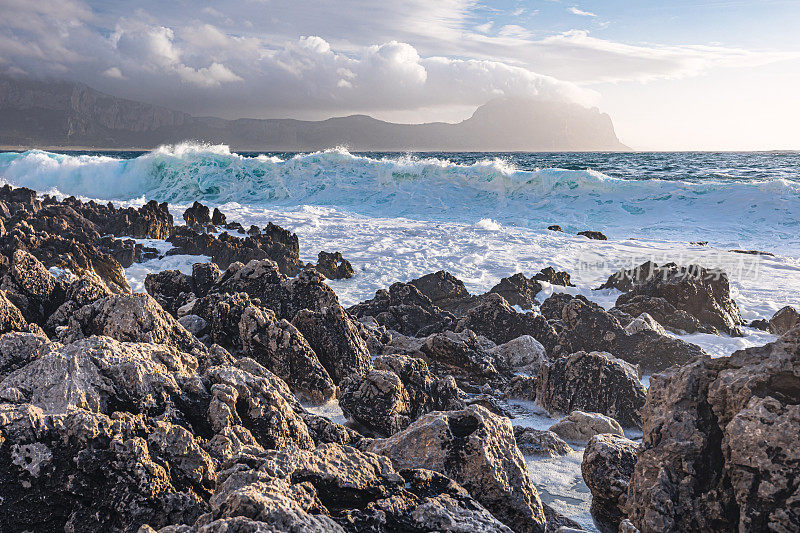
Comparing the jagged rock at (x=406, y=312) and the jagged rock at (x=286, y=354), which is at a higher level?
the jagged rock at (x=286, y=354)

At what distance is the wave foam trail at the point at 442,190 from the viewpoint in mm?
23172

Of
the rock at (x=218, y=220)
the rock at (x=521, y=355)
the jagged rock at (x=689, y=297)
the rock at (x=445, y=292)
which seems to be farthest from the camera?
the rock at (x=218, y=220)

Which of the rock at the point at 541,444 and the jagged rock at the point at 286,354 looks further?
the jagged rock at the point at 286,354

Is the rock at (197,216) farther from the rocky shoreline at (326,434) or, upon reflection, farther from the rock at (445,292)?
the rocky shoreline at (326,434)

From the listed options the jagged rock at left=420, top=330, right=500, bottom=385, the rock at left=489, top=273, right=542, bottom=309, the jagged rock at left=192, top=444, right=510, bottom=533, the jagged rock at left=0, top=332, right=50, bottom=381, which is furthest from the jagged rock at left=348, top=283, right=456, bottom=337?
the jagged rock at left=192, top=444, right=510, bottom=533

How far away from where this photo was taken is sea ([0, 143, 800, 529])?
1095 centimetres

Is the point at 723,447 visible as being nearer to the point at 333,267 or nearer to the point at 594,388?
the point at 594,388

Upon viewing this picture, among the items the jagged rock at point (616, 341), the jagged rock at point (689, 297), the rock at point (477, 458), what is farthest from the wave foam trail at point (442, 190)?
the rock at point (477, 458)

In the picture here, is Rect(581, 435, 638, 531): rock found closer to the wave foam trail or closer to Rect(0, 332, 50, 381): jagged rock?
Rect(0, 332, 50, 381): jagged rock

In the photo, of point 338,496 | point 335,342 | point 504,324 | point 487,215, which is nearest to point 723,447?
point 338,496

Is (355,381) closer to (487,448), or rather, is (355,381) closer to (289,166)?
(487,448)

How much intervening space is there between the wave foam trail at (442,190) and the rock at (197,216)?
32.1 feet

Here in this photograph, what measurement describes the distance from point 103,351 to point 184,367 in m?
0.50

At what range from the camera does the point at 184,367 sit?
10.2 ft
